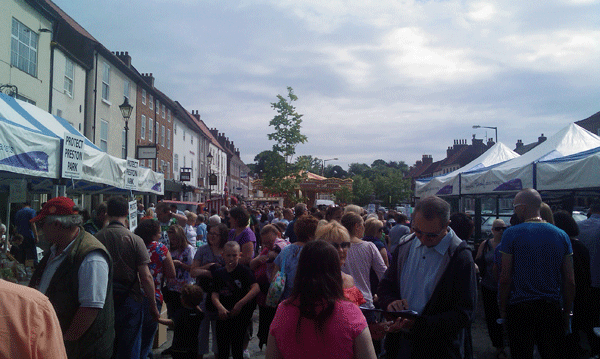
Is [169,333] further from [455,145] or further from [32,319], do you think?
[455,145]

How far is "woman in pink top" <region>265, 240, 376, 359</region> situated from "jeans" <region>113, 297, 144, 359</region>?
2.15m

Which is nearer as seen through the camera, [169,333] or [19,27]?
[169,333]

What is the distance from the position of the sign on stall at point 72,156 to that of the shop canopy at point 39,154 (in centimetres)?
8

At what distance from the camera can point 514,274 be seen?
398 cm

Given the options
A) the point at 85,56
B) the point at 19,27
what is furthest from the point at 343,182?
the point at 19,27

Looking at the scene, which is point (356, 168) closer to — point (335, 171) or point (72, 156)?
point (335, 171)

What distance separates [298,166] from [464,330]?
88.3ft

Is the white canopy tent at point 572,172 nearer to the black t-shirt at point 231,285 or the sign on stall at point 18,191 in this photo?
the black t-shirt at point 231,285

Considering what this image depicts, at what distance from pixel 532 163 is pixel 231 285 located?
6604 mm

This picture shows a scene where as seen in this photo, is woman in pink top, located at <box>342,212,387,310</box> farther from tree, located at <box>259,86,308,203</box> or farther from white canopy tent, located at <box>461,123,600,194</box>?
tree, located at <box>259,86,308,203</box>

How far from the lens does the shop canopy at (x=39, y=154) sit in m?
6.07

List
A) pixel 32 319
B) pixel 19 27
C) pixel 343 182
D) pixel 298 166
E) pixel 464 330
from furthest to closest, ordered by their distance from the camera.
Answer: pixel 343 182
pixel 298 166
pixel 19 27
pixel 464 330
pixel 32 319

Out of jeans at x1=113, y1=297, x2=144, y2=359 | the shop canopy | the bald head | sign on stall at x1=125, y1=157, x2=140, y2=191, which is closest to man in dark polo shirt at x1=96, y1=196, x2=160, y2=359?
jeans at x1=113, y1=297, x2=144, y2=359

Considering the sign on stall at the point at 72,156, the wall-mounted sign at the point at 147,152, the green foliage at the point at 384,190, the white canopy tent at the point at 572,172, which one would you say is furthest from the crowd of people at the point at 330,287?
the green foliage at the point at 384,190
